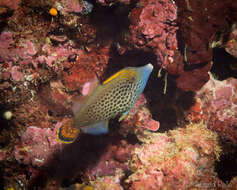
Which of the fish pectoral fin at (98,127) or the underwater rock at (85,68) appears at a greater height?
the underwater rock at (85,68)

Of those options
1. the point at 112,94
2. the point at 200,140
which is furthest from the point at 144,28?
the point at 200,140

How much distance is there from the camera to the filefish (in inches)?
97.8

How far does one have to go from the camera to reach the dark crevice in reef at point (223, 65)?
4215 millimetres

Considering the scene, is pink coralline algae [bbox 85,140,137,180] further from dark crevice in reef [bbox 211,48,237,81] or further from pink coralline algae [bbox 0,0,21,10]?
pink coralline algae [bbox 0,0,21,10]

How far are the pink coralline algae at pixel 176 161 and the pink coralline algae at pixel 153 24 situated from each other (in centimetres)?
187

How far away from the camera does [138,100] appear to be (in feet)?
13.5

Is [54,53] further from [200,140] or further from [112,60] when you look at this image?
[200,140]

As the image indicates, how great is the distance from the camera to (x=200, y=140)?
3.26 m

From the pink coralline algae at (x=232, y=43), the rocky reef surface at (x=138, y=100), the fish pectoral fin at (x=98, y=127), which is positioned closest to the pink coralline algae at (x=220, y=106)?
the rocky reef surface at (x=138, y=100)

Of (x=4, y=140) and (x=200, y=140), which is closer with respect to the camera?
(x=200, y=140)

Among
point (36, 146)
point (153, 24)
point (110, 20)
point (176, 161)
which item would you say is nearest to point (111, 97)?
point (176, 161)

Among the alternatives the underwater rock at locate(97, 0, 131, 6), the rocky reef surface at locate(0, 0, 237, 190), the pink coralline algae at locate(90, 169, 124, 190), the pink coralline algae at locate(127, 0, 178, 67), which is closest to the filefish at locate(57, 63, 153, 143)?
the rocky reef surface at locate(0, 0, 237, 190)

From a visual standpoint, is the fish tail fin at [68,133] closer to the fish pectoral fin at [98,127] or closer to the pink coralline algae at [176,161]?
the fish pectoral fin at [98,127]

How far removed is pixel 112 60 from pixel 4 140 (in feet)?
11.2
